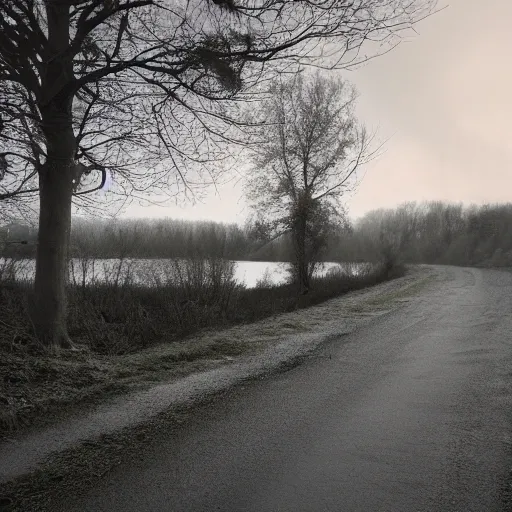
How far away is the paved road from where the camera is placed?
3.26 m

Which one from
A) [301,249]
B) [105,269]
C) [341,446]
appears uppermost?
[301,249]

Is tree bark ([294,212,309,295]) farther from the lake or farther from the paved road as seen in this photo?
the paved road

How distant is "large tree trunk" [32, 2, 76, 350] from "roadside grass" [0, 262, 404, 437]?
40 cm

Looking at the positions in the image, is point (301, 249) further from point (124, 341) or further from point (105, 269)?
point (124, 341)

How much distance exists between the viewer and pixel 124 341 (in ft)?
30.3

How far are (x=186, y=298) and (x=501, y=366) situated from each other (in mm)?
9063

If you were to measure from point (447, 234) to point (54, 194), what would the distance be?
242 feet

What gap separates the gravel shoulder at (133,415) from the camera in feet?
11.6

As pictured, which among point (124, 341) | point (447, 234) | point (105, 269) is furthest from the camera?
point (447, 234)

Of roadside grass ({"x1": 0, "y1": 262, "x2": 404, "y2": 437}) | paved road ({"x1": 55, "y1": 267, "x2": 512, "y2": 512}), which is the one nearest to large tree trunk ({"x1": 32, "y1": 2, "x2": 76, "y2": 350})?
roadside grass ({"x1": 0, "y1": 262, "x2": 404, "y2": 437})

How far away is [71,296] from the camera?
12.6 meters

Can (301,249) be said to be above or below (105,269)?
above

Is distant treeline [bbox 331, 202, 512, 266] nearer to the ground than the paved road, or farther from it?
farther from it

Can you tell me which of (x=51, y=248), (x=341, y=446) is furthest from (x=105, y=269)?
(x=341, y=446)
